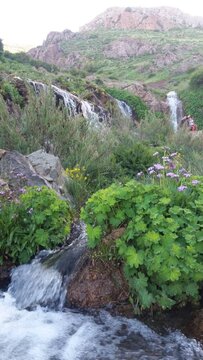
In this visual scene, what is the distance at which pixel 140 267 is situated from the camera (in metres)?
4.06

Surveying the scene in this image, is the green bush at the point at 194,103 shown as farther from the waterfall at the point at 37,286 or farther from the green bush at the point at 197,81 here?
the waterfall at the point at 37,286

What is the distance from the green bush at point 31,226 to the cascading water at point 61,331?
24cm

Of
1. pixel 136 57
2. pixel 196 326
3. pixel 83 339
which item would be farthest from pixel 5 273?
pixel 136 57

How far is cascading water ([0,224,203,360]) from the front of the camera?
12.0 ft

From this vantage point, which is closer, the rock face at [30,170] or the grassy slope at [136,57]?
the rock face at [30,170]

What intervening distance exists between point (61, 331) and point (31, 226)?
143 cm

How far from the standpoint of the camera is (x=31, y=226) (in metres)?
5.08

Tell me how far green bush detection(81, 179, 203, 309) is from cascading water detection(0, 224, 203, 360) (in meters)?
0.33

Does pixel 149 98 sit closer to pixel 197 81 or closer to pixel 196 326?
pixel 197 81

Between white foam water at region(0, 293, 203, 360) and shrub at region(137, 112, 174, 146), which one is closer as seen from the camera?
white foam water at region(0, 293, 203, 360)

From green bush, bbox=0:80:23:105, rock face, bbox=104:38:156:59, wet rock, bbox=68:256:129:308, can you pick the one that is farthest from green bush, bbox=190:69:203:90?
wet rock, bbox=68:256:129:308

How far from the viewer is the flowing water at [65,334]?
3637 mm

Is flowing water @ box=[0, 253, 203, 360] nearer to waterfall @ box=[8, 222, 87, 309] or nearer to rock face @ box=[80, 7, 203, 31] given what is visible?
waterfall @ box=[8, 222, 87, 309]

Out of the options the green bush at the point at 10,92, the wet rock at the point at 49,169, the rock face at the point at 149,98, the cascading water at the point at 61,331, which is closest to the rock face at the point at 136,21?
the rock face at the point at 149,98
